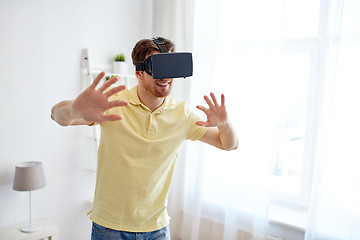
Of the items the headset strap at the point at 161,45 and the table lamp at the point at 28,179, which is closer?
the headset strap at the point at 161,45

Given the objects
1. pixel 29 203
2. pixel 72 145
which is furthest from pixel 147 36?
pixel 29 203

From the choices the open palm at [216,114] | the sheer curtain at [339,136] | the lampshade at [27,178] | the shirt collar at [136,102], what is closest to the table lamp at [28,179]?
the lampshade at [27,178]

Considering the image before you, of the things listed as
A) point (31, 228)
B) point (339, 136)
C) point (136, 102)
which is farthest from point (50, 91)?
point (339, 136)

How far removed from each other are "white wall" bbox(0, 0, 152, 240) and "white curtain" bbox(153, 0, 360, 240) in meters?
0.64

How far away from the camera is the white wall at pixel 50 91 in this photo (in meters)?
1.98

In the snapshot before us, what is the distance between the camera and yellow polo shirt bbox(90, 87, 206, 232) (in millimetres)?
1279

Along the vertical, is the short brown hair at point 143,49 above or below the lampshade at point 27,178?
above

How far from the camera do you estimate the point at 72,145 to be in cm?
233

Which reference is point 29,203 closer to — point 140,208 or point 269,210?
point 140,208

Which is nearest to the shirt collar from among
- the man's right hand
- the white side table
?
the man's right hand

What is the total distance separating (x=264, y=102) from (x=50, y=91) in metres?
1.45

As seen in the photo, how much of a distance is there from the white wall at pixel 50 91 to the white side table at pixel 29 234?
58 mm

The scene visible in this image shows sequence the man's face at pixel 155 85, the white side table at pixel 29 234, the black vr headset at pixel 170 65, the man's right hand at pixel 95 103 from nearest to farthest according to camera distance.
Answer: the man's right hand at pixel 95 103 < the black vr headset at pixel 170 65 < the man's face at pixel 155 85 < the white side table at pixel 29 234

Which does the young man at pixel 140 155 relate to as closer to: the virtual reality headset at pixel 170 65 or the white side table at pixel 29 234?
the virtual reality headset at pixel 170 65
